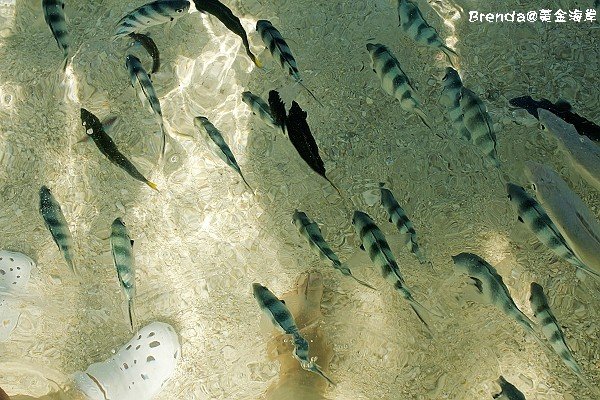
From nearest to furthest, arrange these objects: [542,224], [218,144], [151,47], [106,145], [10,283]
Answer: [542,224] < [218,144] < [106,145] < [10,283] < [151,47]

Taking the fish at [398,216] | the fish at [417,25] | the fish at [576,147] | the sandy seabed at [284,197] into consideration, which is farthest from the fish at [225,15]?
the fish at [576,147]

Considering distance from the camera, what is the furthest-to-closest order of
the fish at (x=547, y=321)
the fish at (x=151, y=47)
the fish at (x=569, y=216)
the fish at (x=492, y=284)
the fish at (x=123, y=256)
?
the fish at (x=151, y=47) < the fish at (x=123, y=256) < the fish at (x=547, y=321) < the fish at (x=492, y=284) < the fish at (x=569, y=216)

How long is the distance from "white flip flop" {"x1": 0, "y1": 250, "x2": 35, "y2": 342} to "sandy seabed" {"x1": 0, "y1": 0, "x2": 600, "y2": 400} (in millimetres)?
73

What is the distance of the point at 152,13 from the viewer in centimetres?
334

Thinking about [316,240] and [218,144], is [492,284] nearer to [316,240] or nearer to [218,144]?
[316,240]

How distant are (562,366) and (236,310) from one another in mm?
2478

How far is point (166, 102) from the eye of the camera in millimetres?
4305

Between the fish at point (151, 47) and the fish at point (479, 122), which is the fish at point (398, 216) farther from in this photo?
the fish at point (151, 47)

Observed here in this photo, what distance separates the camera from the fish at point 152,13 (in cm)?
333

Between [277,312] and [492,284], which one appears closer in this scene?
[492,284]

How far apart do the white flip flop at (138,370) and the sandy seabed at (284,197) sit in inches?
4.3

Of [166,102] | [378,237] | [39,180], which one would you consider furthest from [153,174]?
[378,237]

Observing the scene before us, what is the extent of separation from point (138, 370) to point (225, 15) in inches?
117

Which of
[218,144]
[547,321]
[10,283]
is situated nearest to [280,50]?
[218,144]
